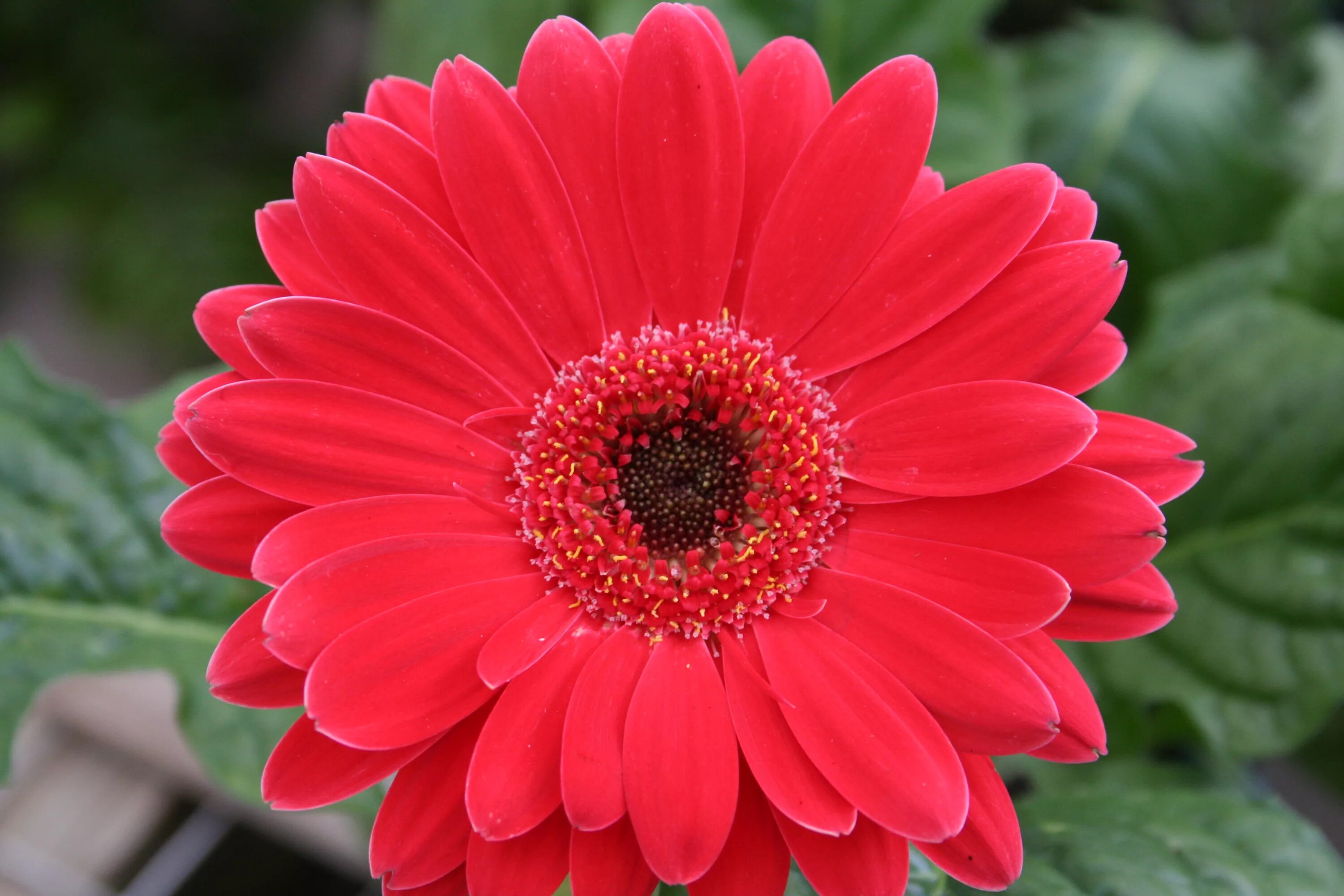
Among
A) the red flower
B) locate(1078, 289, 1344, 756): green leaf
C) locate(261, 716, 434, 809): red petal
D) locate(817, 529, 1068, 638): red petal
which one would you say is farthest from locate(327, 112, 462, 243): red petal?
locate(1078, 289, 1344, 756): green leaf

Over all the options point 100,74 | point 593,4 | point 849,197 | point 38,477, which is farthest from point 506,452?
point 100,74

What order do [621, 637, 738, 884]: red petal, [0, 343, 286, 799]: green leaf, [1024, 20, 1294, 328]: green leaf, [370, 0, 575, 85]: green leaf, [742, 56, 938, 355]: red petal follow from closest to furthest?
[621, 637, 738, 884]: red petal
[742, 56, 938, 355]: red petal
[0, 343, 286, 799]: green leaf
[370, 0, 575, 85]: green leaf
[1024, 20, 1294, 328]: green leaf

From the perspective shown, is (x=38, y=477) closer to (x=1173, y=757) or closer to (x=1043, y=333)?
(x=1043, y=333)

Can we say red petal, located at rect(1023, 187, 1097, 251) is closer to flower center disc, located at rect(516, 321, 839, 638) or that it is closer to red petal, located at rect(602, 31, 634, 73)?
flower center disc, located at rect(516, 321, 839, 638)

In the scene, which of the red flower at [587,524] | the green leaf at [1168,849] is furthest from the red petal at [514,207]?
the green leaf at [1168,849]

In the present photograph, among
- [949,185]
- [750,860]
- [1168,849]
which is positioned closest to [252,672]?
[750,860]

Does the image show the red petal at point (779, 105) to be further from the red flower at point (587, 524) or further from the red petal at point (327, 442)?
the red petal at point (327, 442)
